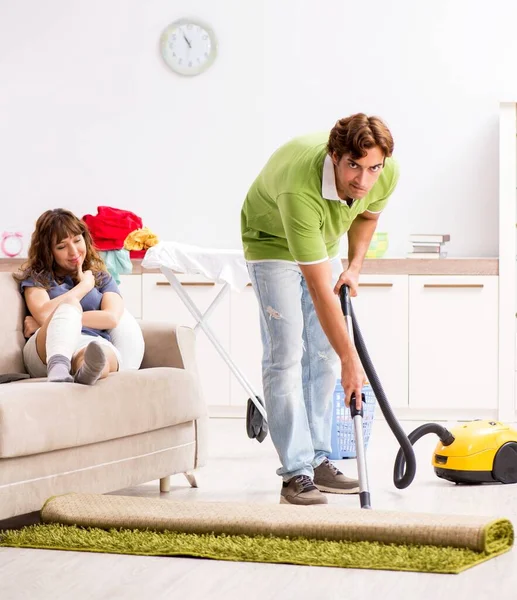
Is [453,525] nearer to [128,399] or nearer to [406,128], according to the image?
[128,399]

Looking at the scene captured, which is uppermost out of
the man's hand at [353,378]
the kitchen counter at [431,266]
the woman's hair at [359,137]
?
the woman's hair at [359,137]

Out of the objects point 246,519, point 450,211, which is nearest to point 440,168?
point 450,211

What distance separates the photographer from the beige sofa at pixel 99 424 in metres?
2.62

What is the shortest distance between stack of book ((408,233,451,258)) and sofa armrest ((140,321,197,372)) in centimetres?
226

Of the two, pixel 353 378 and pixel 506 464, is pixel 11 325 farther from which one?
pixel 506 464

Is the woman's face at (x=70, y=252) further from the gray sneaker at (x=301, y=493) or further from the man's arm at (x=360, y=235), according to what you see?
the gray sneaker at (x=301, y=493)

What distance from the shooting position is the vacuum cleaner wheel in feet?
11.0

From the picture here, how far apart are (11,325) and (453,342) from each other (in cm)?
267

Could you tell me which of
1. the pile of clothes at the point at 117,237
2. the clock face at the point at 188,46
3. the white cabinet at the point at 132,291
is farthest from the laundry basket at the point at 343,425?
the clock face at the point at 188,46

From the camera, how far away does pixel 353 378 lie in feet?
8.71

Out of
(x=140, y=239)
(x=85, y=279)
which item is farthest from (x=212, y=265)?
(x=85, y=279)

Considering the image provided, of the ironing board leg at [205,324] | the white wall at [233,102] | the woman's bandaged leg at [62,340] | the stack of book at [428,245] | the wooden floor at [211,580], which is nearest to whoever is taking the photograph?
the wooden floor at [211,580]

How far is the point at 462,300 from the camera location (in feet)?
17.3

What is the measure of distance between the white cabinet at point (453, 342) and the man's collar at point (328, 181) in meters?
2.58
